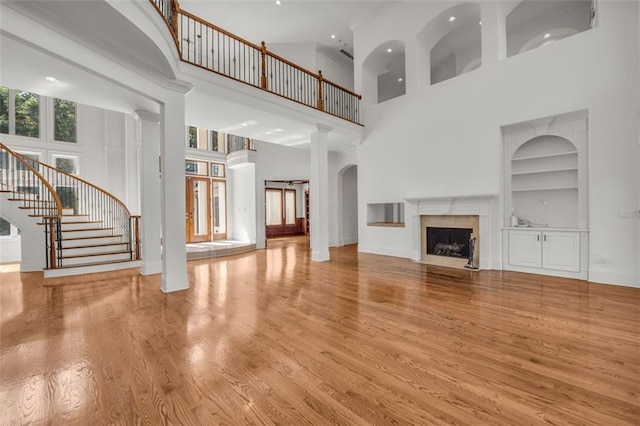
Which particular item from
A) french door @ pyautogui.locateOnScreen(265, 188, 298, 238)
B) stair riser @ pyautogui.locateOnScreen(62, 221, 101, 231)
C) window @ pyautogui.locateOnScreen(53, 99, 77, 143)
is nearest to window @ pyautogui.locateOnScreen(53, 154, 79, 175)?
window @ pyautogui.locateOnScreen(53, 99, 77, 143)

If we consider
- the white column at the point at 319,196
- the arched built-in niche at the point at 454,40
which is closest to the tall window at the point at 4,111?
the white column at the point at 319,196

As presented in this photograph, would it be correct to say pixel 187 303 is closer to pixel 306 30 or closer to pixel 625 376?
pixel 625 376

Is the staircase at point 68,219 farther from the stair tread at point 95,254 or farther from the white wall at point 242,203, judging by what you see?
the white wall at point 242,203

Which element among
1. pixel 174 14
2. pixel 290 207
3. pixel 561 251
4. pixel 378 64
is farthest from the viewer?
pixel 290 207

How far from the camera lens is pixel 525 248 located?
558 cm

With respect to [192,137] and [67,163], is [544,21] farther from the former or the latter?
[67,163]

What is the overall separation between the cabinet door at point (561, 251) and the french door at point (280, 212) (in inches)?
423

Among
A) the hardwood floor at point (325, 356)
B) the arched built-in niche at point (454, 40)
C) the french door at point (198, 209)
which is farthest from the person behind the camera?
the french door at point (198, 209)

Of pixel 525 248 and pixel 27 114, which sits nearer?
pixel 525 248

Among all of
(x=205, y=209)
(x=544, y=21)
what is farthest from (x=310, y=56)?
(x=205, y=209)

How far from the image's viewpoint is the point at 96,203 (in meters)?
7.99

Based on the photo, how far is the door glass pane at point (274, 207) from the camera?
551 inches

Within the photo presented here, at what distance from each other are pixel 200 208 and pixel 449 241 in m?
8.64

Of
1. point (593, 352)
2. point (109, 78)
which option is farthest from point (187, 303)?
point (593, 352)
